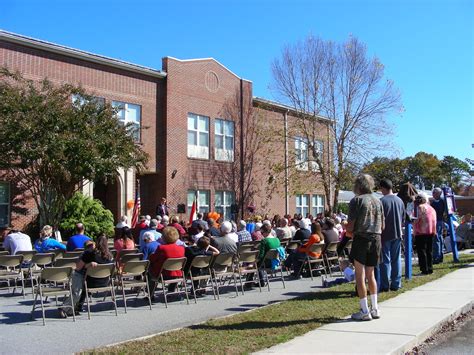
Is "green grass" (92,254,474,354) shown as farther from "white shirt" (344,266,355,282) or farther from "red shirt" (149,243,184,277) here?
Answer: "red shirt" (149,243,184,277)

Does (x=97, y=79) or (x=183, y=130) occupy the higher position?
(x=97, y=79)

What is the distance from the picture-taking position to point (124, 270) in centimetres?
921

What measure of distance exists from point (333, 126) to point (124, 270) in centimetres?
2158

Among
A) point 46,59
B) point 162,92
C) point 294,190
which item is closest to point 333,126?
point 294,190

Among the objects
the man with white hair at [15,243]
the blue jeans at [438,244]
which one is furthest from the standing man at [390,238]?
the man with white hair at [15,243]

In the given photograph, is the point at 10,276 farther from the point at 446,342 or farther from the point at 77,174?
the point at 446,342

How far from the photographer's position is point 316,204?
115ft

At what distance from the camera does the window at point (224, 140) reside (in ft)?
90.4

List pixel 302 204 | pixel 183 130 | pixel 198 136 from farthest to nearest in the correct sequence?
pixel 302 204, pixel 198 136, pixel 183 130

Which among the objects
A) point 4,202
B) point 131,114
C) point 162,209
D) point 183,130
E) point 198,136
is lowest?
point 162,209

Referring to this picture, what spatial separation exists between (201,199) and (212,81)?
6.00m

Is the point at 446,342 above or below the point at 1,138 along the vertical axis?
below

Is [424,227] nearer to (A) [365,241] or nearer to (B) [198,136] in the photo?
(A) [365,241]

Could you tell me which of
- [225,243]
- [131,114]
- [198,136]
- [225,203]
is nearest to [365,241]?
[225,243]
